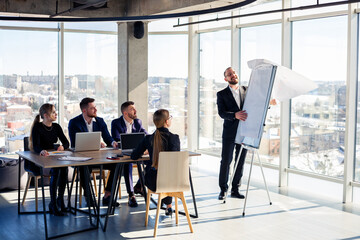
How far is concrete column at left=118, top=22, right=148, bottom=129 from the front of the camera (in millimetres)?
10062

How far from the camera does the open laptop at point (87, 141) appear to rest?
23.1ft

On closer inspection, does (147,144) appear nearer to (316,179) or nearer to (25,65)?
(316,179)

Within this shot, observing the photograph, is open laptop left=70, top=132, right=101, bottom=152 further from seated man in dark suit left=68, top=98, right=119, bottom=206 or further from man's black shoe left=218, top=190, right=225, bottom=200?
man's black shoe left=218, top=190, right=225, bottom=200

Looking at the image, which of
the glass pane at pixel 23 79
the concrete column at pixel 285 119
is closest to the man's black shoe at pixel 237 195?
the concrete column at pixel 285 119

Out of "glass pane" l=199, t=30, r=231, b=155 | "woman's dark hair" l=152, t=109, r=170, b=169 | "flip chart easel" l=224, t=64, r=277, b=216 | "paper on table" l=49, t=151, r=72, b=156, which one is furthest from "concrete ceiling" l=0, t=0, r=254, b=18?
"woman's dark hair" l=152, t=109, r=170, b=169

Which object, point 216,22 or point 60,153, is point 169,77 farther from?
point 60,153

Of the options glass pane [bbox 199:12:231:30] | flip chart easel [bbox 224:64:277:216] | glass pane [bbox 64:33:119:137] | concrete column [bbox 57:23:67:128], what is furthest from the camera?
glass pane [bbox 64:33:119:137]

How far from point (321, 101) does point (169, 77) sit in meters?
4.01

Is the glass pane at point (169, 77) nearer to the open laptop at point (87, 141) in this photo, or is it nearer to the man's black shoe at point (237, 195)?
the man's black shoe at point (237, 195)

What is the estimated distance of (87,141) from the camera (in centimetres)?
712

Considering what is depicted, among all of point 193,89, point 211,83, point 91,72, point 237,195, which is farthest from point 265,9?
point 91,72

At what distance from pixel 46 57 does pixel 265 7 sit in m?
4.62

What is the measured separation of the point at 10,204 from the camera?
767cm

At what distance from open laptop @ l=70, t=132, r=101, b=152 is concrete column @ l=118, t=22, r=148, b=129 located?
3.01 m
